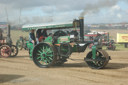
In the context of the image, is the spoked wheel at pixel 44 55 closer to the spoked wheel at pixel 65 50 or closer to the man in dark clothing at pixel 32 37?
the spoked wheel at pixel 65 50

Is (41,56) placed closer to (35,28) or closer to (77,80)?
(35,28)

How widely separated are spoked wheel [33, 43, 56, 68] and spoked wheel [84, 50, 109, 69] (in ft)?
3.87

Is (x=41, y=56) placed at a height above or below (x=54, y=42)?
below

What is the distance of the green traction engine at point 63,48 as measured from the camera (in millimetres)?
6633

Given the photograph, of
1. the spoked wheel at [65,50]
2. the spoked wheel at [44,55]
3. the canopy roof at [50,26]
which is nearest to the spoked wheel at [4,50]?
the canopy roof at [50,26]

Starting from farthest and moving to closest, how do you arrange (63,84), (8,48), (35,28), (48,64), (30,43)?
1. (8,48)
2. (30,43)
3. (35,28)
4. (48,64)
5. (63,84)

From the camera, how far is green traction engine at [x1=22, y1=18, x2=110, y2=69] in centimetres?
663

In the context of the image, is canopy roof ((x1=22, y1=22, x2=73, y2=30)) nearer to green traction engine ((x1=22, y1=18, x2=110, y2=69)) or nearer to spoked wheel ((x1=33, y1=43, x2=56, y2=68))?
green traction engine ((x1=22, y1=18, x2=110, y2=69))

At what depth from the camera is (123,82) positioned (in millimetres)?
4695

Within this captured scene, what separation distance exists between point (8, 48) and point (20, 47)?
27.1ft

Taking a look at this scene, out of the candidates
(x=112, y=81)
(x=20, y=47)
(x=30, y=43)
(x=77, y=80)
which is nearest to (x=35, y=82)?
(x=77, y=80)

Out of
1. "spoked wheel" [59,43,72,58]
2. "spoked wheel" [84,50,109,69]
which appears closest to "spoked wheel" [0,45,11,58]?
"spoked wheel" [59,43,72,58]

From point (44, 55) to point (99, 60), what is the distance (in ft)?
6.46

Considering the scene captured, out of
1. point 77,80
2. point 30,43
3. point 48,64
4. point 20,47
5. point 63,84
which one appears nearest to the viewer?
point 63,84
